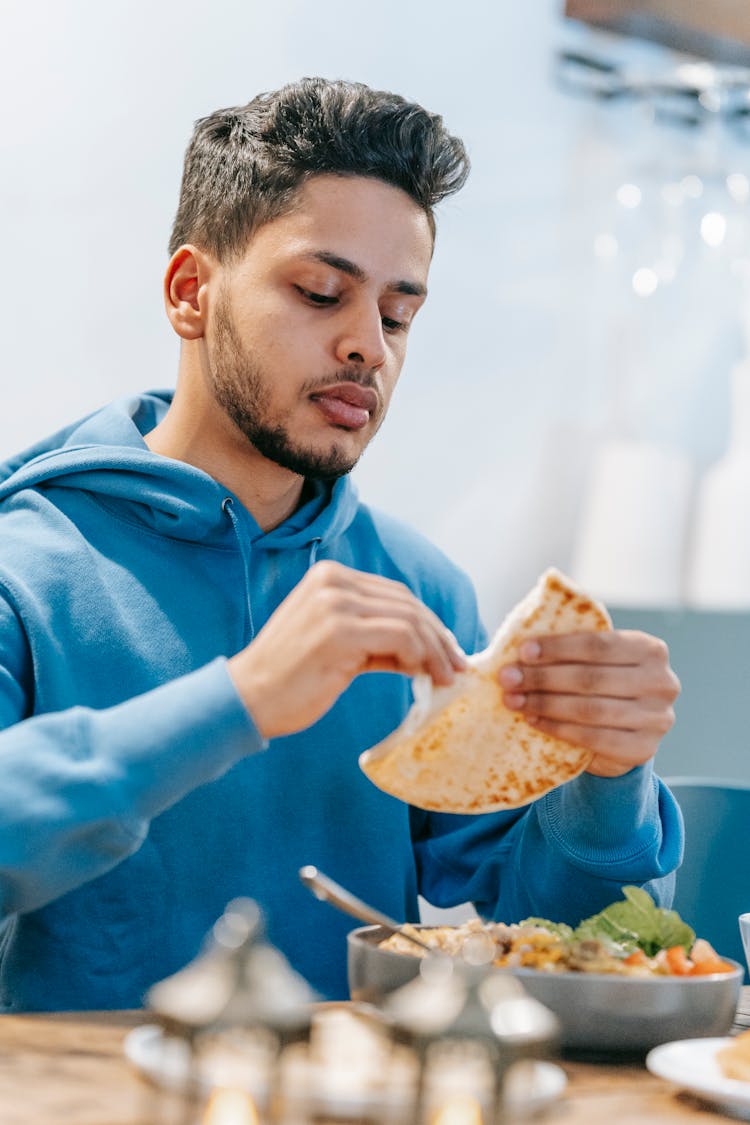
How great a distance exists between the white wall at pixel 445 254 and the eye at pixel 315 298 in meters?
0.97

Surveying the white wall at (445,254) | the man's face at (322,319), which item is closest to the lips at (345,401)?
the man's face at (322,319)

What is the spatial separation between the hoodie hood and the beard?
7 centimetres

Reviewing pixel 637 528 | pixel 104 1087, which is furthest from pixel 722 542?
pixel 104 1087

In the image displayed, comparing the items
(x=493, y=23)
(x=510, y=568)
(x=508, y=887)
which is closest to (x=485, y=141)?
(x=493, y=23)

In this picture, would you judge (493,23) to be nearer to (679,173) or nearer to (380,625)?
(679,173)

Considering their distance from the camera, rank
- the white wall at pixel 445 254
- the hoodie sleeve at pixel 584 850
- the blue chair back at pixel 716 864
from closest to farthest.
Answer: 1. the hoodie sleeve at pixel 584 850
2. the blue chair back at pixel 716 864
3. the white wall at pixel 445 254

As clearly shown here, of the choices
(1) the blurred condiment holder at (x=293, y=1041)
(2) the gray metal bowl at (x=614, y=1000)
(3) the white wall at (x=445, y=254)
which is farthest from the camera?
(3) the white wall at (x=445, y=254)

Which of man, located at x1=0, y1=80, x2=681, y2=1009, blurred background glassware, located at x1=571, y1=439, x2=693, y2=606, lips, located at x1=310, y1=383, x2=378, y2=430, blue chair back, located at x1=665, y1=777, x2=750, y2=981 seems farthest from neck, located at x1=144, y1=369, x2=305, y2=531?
blurred background glassware, located at x1=571, y1=439, x2=693, y2=606

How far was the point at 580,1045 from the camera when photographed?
43.0 inches

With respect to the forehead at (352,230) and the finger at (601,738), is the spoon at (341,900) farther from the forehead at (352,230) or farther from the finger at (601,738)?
the forehead at (352,230)

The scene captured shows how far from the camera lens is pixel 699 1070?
1024 mm

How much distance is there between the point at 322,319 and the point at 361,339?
5 centimetres

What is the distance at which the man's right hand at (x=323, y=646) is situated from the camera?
3.89 feet

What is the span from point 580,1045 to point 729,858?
0.79m
